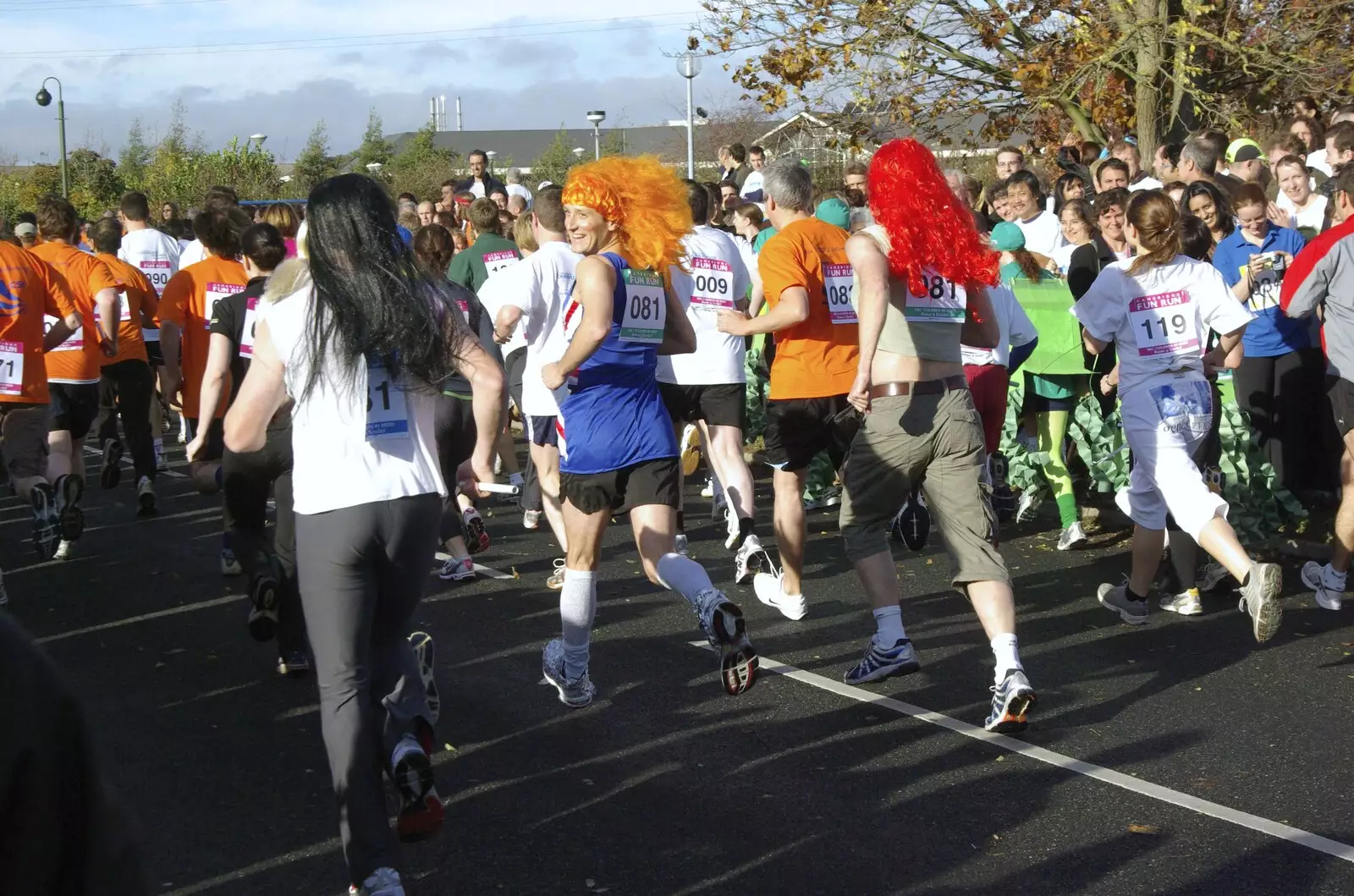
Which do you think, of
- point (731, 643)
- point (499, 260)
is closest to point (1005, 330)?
point (731, 643)

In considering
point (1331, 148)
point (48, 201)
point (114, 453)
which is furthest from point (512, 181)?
point (1331, 148)

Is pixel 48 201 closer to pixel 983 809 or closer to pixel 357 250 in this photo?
pixel 357 250

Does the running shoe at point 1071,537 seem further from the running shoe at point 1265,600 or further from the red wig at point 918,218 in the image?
the red wig at point 918,218

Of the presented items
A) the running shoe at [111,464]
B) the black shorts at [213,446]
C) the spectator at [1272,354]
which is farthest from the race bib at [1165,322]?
the running shoe at [111,464]

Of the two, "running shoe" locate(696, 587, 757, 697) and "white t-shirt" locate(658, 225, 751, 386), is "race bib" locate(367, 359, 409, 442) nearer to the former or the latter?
"running shoe" locate(696, 587, 757, 697)

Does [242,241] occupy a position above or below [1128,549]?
above

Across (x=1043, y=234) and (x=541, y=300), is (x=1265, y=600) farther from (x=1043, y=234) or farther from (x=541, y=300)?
(x=1043, y=234)

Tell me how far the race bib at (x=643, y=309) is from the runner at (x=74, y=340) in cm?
541

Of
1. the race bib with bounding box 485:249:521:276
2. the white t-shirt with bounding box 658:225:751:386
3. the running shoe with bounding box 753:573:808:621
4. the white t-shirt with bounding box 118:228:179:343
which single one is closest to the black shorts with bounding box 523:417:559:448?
the white t-shirt with bounding box 658:225:751:386

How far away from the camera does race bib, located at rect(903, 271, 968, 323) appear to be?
227 inches

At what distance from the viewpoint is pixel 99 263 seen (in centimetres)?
1001

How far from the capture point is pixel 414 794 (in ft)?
14.2

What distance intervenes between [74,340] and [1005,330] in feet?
19.2

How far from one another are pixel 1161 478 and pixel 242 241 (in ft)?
13.6
